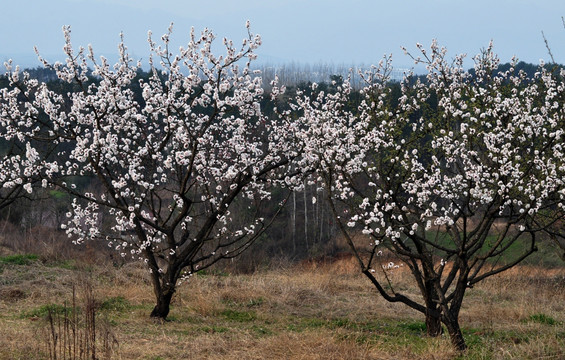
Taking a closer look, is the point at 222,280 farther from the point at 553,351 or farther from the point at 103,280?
the point at 553,351

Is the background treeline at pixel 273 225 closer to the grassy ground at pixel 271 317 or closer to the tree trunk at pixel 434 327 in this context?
the grassy ground at pixel 271 317

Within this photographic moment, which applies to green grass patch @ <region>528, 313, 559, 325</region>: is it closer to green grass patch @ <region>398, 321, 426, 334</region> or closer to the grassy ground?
the grassy ground

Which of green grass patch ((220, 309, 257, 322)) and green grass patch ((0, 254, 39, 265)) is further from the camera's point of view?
green grass patch ((0, 254, 39, 265))

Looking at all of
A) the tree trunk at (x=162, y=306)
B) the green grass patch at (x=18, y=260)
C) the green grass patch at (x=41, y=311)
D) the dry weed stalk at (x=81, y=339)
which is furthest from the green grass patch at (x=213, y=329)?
the green grass patch at (x=18, y=260)

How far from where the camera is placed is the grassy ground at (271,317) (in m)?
7.32

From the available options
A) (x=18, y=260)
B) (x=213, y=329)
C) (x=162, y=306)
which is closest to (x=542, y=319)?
(x=213, y=329)

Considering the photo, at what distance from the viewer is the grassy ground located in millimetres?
7320

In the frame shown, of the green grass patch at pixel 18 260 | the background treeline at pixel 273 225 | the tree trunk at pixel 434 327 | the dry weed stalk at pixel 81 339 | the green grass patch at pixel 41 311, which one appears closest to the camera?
the dry weed stalk at pixel 81 339

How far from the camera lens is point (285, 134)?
10547mm

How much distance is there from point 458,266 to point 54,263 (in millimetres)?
11347

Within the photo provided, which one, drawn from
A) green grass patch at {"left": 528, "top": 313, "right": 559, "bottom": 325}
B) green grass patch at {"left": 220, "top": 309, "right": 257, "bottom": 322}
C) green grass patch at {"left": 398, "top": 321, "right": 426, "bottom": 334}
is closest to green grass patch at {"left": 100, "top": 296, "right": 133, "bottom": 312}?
green grass patch at {"left": 220, "top": 309, "right": 257, "bottom": 322}

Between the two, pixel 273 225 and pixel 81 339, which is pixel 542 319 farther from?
pixel 273 225

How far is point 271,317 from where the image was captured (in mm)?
10539

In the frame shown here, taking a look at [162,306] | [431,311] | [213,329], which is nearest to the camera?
[431,311]
